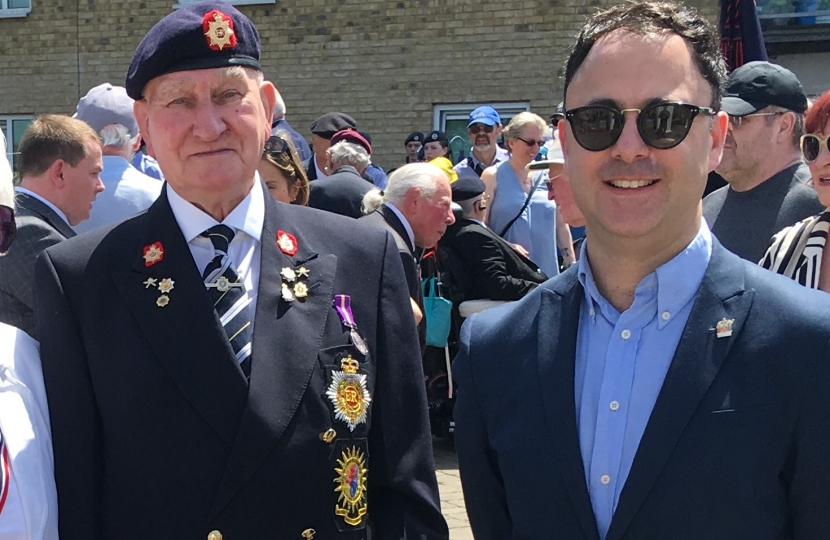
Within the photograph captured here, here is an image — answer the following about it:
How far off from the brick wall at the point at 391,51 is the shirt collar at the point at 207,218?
10.7 m

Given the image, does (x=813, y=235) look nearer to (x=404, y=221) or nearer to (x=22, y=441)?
(x=22, y=441)

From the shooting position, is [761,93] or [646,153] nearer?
[646,153]

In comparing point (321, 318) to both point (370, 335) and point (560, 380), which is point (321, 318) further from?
point (560, 380)

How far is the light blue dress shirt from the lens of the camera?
1.83 meters

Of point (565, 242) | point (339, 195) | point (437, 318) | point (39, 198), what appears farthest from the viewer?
point (565, 242)

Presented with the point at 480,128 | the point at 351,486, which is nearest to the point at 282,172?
the point at 351,486

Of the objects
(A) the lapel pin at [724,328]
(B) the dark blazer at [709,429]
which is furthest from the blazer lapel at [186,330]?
(A) the lapel pin at [724,328]

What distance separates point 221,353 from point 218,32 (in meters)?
0.71

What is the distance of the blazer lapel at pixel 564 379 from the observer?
71.5 inches

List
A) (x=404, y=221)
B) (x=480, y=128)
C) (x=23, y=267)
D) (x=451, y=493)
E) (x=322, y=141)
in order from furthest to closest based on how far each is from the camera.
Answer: (x=480, y=128) → (x=322, y=141) → (x=451, y=493) → (x=404, y=221) → (x=23, y=267)

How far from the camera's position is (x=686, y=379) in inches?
70.4

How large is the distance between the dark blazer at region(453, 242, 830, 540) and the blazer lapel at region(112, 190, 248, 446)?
22.9 inches

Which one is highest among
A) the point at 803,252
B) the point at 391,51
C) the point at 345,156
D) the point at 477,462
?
the point at 391,51

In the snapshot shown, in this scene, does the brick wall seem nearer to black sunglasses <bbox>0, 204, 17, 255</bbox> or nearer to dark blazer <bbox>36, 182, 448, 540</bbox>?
dark blazer <bbox>36, 182, 448, 540</bbox>
